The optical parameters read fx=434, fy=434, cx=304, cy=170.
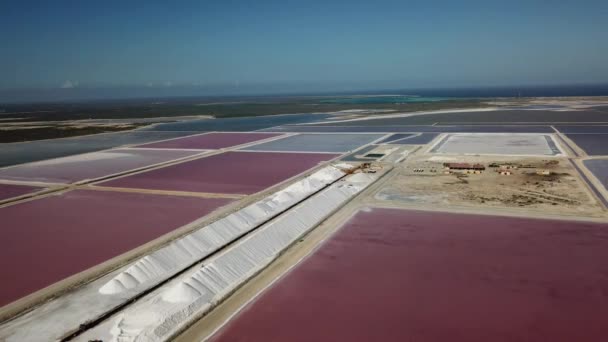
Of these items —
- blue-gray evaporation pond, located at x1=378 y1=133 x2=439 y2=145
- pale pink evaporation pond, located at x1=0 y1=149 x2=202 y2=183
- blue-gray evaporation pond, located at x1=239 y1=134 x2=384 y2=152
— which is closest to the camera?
pale pink evaporation pond, located at x1=0 y1=149 x2=202 y2=183

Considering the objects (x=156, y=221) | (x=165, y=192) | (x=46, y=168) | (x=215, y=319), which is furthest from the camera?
(x=46, y=168)

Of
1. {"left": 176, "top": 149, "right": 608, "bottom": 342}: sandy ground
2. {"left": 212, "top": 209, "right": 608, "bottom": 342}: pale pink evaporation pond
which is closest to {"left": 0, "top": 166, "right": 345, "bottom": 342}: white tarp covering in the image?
{"left": 176, "top": 149, "right": 608, "bottom": 342}: sandy ground

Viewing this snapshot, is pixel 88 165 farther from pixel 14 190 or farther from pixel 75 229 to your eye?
pixel 75 229

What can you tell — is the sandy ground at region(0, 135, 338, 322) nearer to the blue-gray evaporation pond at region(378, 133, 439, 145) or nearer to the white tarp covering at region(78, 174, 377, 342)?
the white tarp covering at region(78, 174, 377, 342)

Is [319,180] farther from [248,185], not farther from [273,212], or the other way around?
[273,212]

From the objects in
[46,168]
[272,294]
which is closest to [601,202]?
[272,294]

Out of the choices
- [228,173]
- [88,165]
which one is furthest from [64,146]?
[228,173]
